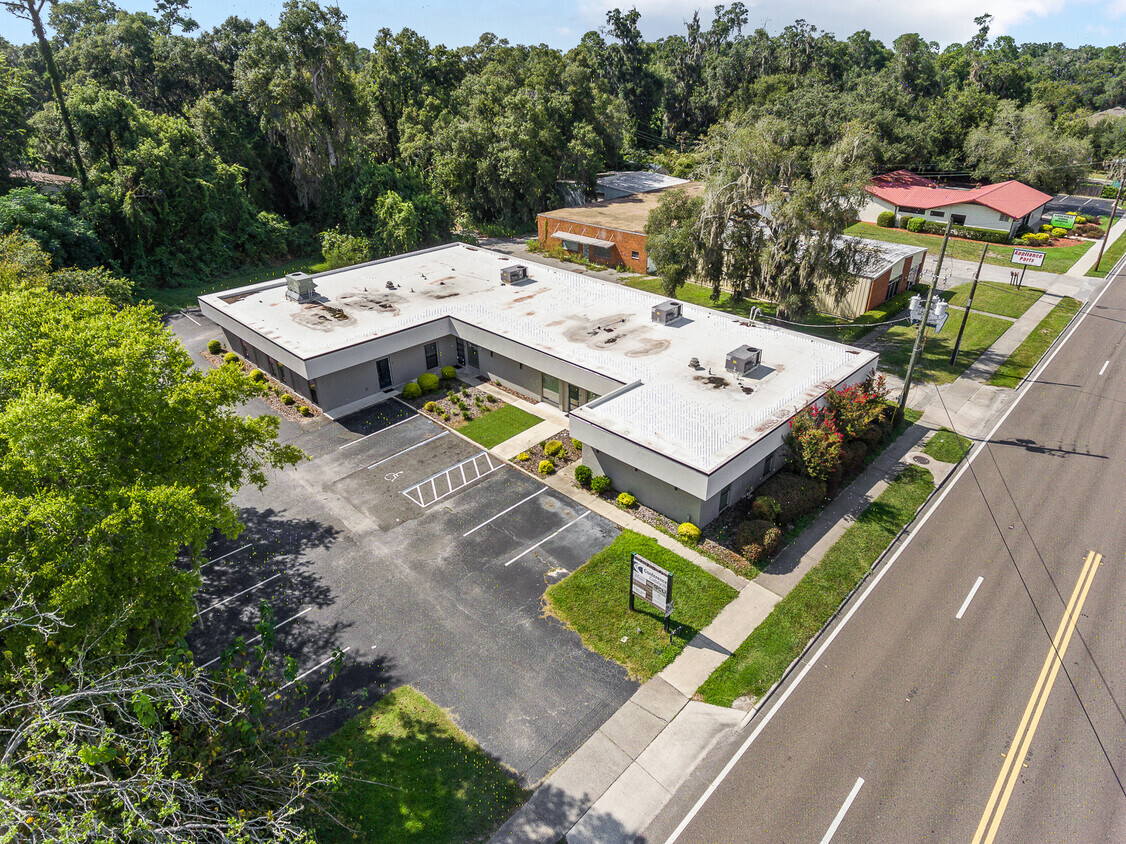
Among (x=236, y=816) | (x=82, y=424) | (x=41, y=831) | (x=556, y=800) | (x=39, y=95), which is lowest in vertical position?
(x=556, y=800)

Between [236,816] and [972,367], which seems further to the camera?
[972,367]

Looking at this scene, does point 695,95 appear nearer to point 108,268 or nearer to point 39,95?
point 108,268

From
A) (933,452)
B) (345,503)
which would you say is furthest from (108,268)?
(933,452)

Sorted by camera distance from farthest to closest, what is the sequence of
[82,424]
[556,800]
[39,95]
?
[39,95] → [556,800] → [82,424]

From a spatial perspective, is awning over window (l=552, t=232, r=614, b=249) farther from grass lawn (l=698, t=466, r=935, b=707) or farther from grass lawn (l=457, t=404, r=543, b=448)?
grass lawn (l=698, t=466, r=935, b=707)

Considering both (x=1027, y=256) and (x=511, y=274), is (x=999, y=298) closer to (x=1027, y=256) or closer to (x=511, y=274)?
(x=1027, y=256)

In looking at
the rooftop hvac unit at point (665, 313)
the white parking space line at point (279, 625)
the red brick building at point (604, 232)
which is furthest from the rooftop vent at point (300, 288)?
the red brick building at point (604, 232)

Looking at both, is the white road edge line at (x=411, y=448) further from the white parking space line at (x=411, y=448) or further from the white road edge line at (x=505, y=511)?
the white road edge line at (x=505, y=511)
